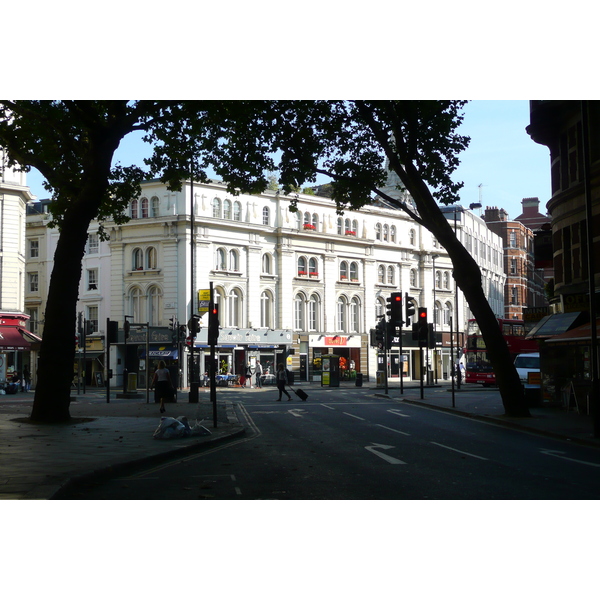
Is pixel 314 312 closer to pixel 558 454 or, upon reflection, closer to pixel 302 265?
pixel 302 265

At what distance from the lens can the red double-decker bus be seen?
172 feet

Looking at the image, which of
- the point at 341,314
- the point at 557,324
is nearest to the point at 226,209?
the point at 341,314

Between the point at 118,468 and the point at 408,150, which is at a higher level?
the point at 408,150

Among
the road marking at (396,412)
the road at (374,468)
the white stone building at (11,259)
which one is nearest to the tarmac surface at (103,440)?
the road at (374,468)

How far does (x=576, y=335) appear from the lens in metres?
21.9

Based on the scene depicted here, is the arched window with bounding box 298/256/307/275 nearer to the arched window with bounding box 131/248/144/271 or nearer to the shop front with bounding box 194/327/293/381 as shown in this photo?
the shop front with bounding box 194/327/293/381

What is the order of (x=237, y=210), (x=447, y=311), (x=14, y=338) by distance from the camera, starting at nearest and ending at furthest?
(x=14, y=338) < (x=237, y=210) < (x=447, y=311)

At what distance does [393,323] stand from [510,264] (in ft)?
186

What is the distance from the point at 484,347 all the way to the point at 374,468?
44.1 m

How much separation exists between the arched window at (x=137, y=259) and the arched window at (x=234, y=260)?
22.1ft

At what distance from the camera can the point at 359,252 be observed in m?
66.1

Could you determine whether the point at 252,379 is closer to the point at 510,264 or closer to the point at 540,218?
the point at 510,264

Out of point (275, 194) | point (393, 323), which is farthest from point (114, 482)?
point (275, 194)

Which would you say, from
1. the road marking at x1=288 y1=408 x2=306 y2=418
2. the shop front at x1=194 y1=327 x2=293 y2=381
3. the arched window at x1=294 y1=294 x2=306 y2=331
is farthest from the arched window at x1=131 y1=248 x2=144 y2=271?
the road marking at x1=288 y1=408 x2=306 y2=418
